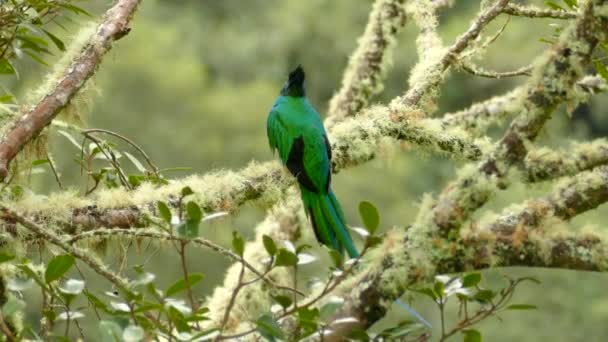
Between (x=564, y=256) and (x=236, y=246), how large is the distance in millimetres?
587

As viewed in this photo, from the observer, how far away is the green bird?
2770 millimetres

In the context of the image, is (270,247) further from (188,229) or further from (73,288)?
(73,288)

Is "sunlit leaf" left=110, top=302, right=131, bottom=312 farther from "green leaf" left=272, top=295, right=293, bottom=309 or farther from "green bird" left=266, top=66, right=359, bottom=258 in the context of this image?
"green bird" left=266, top=66, right=359, bottom=258

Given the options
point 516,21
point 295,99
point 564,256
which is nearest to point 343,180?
point 516,21

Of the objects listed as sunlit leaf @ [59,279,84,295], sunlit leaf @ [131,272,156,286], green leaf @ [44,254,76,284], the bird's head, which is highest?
the bird's head

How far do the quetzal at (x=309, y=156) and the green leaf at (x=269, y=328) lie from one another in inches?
35.9

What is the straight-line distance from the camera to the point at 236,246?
1663 mm

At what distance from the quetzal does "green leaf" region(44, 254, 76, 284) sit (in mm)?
1004

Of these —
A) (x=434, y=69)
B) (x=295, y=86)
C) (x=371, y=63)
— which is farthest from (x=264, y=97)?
(x=434, y=69)

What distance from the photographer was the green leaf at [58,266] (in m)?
1.63

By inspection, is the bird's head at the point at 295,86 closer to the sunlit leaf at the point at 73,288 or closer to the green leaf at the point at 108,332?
the sunlit leaf at the point at 73,288

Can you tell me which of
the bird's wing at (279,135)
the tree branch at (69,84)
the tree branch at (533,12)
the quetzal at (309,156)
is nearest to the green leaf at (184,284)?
the tree branch at (69,84)

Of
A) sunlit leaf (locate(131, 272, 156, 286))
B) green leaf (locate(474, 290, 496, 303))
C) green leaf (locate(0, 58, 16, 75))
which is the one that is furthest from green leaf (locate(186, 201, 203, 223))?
green leaf (locate(0, 58, 16, 75))

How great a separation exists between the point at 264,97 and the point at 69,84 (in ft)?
59.7
